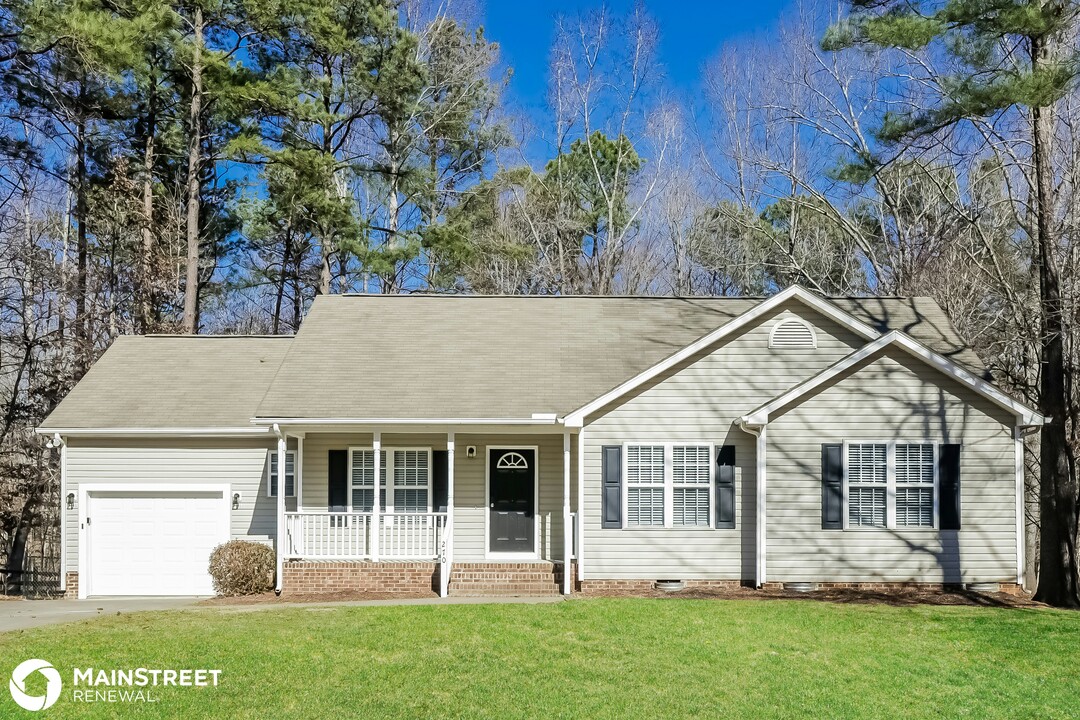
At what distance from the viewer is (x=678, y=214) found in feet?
112

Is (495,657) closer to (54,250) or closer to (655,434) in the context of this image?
(655,434)

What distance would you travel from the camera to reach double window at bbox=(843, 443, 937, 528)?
15.1m

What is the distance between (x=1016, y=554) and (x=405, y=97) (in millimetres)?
21097

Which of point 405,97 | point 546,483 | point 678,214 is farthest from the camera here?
point 678,214

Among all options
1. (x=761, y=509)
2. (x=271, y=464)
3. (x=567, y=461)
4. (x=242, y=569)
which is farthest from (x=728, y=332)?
(x=242, y=569)

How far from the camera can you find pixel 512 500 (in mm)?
16688

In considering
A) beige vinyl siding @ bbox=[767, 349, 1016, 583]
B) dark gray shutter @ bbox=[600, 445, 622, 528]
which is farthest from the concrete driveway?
beige vinyl siding @ bbox=[767, 349, 1016, 583]

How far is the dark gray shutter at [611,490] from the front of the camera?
15453 mm

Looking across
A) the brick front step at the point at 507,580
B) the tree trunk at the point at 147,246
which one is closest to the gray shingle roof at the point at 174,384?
the brick front step at the point at 507,580

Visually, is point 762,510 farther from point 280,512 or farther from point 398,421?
point 280,512

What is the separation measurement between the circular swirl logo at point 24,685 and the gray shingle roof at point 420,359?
630 centimetres

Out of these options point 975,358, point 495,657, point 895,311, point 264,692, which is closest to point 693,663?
point 495,657

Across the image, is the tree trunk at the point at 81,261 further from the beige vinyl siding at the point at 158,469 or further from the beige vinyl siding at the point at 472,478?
the beige vinyl siding at the point at 472,478

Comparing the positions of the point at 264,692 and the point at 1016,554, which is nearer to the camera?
the point at 264,692
